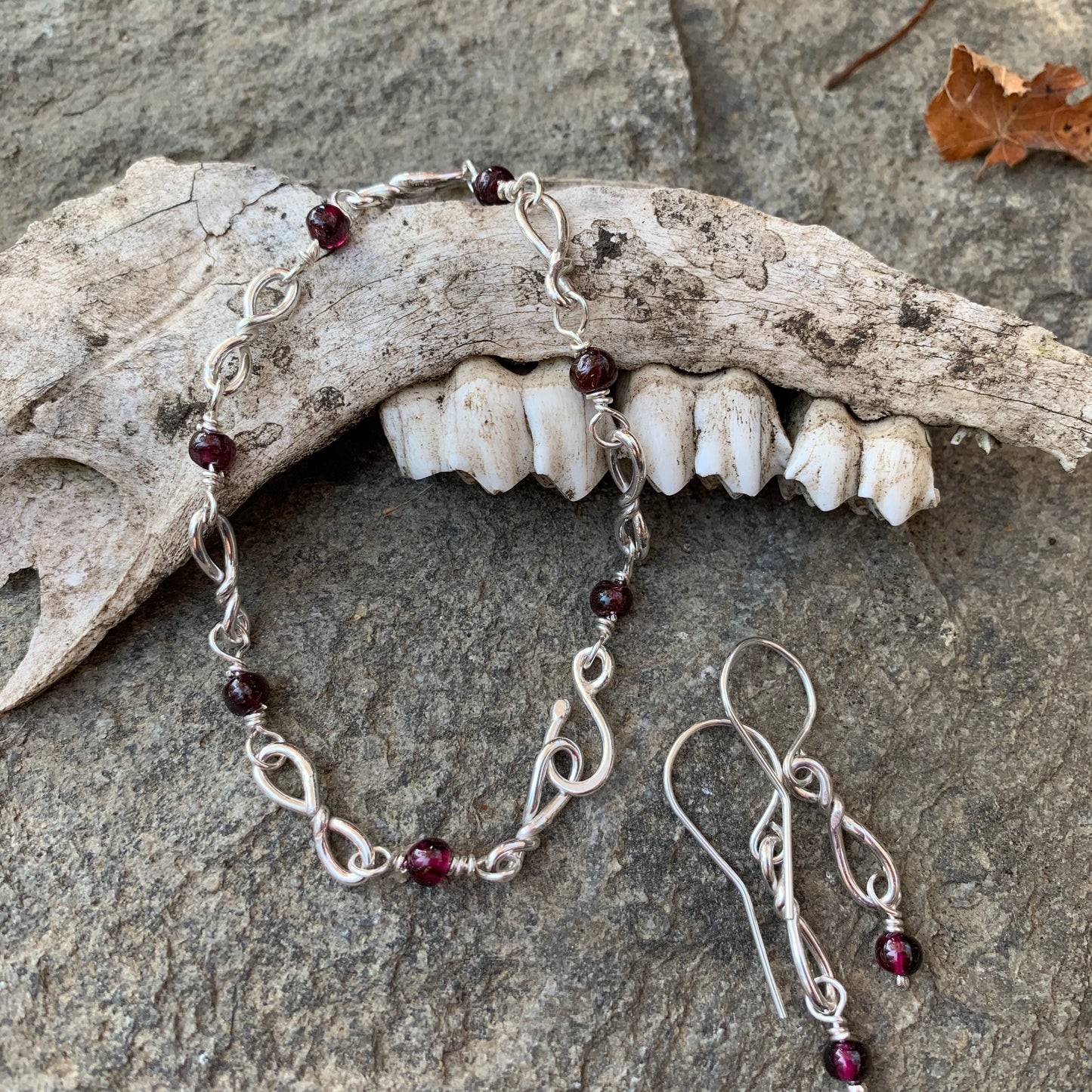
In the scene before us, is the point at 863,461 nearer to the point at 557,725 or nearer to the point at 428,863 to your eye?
the point at 557,725

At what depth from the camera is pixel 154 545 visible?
1.56m

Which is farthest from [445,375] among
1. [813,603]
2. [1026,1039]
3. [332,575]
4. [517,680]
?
[1026,1039]

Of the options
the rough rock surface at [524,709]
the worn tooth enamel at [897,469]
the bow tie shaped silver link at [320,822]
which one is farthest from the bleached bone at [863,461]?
the bow tie shaped silver link at [320,822]

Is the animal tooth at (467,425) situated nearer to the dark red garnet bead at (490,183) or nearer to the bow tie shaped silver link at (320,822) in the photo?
the dark red garnet bead at (490,183)

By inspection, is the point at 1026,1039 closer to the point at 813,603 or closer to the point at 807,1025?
the point at 807,1025

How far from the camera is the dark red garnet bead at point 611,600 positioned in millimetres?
1655

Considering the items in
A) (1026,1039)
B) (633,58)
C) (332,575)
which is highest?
(633,58)

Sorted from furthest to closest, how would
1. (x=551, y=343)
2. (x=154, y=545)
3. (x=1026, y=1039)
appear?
(x=551, y=343) → (x=154, y=545) → (x=1026, y=1039)

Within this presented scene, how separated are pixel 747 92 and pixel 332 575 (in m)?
1.34

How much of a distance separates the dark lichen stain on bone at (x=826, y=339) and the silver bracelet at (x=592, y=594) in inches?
11.5

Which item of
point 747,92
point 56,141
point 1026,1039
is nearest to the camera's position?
point 1026,1039

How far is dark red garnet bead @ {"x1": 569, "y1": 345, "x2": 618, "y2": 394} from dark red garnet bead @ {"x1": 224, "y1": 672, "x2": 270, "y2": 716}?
68cm

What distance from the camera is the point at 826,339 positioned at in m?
1.62

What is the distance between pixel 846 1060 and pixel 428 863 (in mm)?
625
